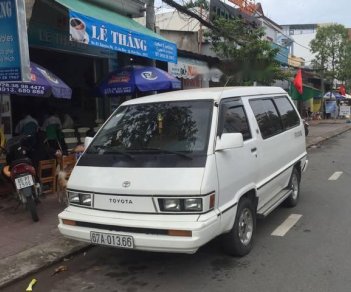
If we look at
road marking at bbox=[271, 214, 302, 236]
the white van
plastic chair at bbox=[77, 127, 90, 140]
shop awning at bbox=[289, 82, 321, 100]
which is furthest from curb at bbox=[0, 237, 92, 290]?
shop awning at bbox=[289, 82, 321, 100]

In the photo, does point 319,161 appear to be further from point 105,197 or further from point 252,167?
point 105,197

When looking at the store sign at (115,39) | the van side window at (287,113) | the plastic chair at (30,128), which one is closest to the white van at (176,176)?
the van side window at (287,113)

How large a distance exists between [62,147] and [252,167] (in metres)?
5.29

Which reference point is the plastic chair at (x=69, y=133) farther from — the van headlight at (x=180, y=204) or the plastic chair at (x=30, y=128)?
the van headlight at (x=180, y=204)

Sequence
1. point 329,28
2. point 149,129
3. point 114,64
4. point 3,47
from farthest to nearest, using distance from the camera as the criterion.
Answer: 1. point 329,28
2. point 114,64
3. point 3,47
4. point 149,129

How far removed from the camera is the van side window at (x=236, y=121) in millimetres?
5152

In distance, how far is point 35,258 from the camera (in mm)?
5312

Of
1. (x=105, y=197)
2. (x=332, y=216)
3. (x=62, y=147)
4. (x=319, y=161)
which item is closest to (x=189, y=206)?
(x=105, y=197)

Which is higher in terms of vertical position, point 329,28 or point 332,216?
point 329,28

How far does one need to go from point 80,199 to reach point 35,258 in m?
1.03

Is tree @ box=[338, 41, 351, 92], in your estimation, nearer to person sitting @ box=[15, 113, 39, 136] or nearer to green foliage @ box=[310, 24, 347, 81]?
green foliage @ box=[310, 24, 347, 81]

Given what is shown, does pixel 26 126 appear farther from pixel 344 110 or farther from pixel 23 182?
pixel 344 110

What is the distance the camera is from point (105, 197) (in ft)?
15.2

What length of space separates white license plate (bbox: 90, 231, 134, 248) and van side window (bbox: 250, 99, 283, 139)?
230 cm
